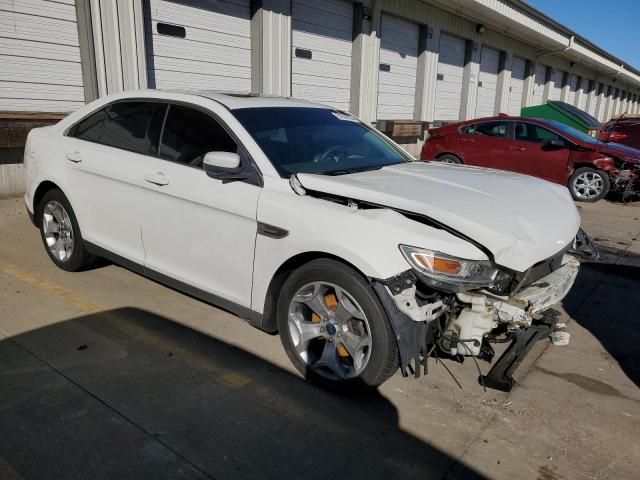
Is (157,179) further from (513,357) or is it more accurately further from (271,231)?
(513,357)

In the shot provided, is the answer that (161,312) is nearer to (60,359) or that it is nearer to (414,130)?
(60,359)

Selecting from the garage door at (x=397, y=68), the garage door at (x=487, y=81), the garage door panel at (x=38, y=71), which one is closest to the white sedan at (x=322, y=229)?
the garage door panel at (x=38, y=71)

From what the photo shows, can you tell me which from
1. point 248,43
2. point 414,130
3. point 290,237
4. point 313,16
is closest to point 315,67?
point 313,16

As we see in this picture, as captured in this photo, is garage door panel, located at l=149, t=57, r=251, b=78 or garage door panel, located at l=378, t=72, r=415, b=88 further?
garage door panel, located at l=378, t=72, r=415, b=88

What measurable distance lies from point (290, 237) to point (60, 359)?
166 centimetres

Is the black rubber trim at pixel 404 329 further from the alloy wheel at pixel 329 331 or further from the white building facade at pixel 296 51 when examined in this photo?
the white building facade at pixel 296 51

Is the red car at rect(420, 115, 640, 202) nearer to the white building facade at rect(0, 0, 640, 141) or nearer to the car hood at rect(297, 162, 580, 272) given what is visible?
the white building facade at rect(0, 0, 640, 141)

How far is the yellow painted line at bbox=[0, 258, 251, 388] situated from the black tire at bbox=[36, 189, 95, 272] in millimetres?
230

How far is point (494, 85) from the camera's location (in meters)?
19.8

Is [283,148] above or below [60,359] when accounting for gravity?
above

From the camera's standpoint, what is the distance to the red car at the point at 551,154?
9375 millimetres

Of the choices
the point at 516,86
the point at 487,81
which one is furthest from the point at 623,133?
the point at 516,86

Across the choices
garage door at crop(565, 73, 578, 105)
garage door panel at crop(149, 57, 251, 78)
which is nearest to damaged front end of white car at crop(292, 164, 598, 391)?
garage door panel at crop(149, 57, 251, 78)

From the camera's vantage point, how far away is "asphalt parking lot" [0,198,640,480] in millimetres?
2385
